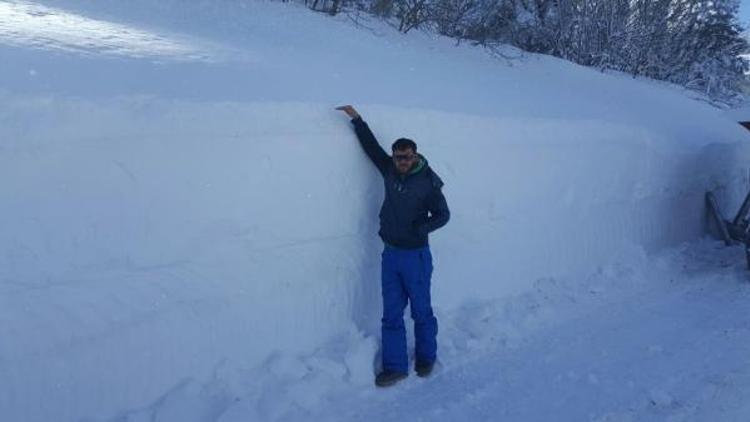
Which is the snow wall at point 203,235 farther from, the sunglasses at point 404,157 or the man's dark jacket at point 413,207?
the sunglasses at point 404,157

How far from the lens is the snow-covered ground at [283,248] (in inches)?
144

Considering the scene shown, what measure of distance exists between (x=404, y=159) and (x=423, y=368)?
1435 mm

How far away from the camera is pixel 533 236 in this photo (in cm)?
666

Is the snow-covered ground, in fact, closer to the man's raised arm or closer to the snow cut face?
the snow cut face

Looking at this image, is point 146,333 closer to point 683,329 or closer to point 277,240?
point 277,240

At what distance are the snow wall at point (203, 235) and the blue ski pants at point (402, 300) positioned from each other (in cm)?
34

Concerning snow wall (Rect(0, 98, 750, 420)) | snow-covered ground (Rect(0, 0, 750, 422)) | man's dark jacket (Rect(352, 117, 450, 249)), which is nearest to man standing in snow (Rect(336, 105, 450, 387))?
man's dark jacket (Rect(352, 117, 450, 249))

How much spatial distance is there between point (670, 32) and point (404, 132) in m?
14.7

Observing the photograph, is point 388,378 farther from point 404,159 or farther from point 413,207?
point 404,159

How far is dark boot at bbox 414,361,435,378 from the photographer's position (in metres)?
4.87

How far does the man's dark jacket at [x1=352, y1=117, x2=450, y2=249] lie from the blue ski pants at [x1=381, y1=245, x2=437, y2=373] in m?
0.09

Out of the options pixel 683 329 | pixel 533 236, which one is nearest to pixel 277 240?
pixel 533 236

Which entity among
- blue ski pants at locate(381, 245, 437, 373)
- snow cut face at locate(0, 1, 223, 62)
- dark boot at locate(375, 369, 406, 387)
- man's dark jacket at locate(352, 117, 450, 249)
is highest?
snow cut face at locate(0, 1, 223, 62)

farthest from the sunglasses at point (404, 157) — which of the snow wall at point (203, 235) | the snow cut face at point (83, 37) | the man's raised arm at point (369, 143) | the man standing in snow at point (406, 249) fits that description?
the snow cut face at point (83, 37)
